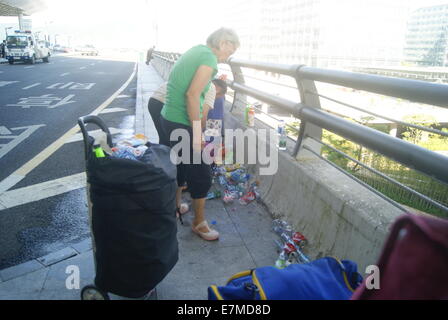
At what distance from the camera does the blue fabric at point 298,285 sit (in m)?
1.78

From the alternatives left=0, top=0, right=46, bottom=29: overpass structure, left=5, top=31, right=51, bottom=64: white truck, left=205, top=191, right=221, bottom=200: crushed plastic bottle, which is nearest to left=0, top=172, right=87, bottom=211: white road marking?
left=205, top=191, right=221, bottom=200: crushed plastic bottle

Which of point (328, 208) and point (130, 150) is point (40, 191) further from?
point (328, 208)

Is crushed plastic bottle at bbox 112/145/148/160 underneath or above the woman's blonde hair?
underneath

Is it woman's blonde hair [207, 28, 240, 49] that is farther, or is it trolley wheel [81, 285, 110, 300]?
woman's blonde hair [207, 28, 240, 49]

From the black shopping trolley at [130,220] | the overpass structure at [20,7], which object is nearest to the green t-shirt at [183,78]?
the black shopping trolley at [130,220]

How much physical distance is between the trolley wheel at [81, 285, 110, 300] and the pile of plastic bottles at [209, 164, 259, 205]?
203 cm

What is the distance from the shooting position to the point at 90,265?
117 inches

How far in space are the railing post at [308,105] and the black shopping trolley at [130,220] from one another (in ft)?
5.12

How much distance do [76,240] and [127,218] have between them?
1.55 metres

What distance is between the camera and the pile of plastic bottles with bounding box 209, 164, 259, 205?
4.30 meters

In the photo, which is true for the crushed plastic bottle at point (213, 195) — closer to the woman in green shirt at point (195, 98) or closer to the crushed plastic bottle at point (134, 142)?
the woman in green shirt at point (195, 98)

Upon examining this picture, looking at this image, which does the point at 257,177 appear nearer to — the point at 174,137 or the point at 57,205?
the point at 174,137

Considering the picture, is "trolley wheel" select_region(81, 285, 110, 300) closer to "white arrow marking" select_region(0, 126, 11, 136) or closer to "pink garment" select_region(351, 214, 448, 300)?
"pink garment" select_region(351, 214, 448, 300)

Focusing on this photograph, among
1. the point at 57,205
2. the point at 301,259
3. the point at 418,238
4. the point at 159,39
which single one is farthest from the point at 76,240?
the point at 159,39
